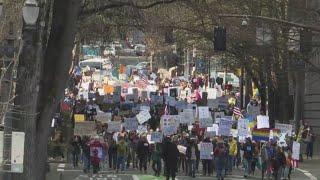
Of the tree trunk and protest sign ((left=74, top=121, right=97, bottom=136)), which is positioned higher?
the tree trunk

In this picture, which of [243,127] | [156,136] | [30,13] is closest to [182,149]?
[156,136]

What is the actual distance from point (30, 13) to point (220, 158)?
14.2 metres

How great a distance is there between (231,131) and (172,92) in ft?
82.8

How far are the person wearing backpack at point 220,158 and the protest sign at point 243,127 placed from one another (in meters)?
2.18

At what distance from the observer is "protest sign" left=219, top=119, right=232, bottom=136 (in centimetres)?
2862

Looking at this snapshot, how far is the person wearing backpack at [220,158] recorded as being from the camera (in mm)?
25547

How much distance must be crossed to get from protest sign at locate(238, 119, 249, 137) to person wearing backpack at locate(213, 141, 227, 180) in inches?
85.8

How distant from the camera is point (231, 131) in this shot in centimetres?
2961

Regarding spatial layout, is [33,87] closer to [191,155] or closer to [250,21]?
[191,155]

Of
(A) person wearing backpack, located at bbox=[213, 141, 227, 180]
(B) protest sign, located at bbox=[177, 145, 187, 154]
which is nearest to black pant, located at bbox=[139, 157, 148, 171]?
(B) protest sign, located at bbox=[177, 145, 187, 154]

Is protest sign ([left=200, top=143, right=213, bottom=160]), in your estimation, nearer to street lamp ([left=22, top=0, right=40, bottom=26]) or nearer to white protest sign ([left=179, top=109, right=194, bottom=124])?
white protest sign ([left=179, top=109, right=194, bottom=124])

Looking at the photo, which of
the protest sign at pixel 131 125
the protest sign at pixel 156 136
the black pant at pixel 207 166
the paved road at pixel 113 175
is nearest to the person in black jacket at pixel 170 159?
the paved road at pixel 113 175

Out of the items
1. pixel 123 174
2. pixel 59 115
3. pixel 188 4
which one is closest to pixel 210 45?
pixel 59 115

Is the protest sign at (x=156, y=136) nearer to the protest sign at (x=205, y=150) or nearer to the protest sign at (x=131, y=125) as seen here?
the protest sign at (x=205, y=150)
